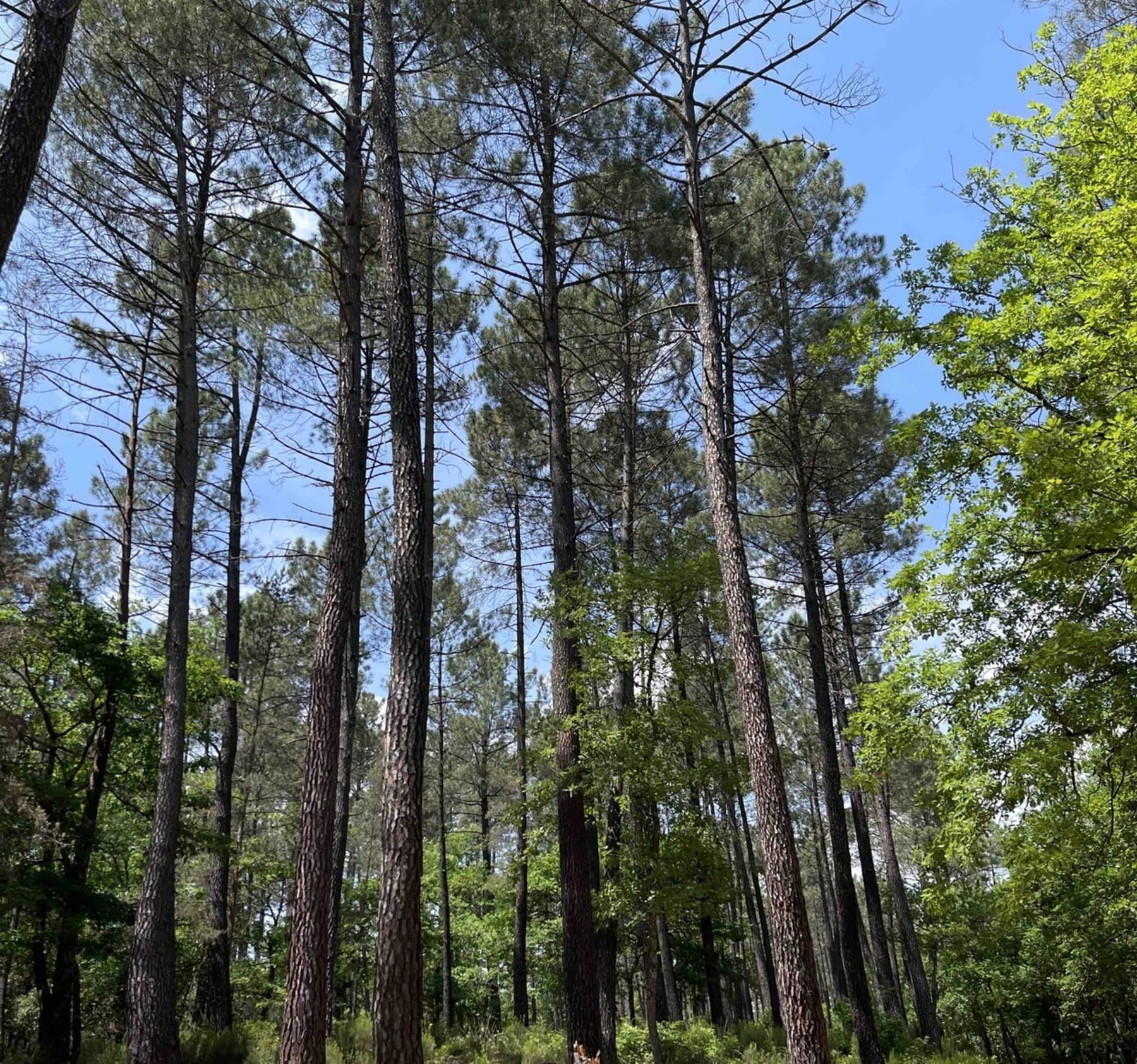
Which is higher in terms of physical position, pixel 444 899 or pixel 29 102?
pixel 29 102

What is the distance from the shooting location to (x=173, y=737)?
8.32 meters

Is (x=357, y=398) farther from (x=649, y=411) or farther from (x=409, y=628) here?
(x=649, y=411)

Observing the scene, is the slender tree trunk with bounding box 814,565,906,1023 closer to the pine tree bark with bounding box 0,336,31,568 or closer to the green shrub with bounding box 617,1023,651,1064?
the green shrub with bounding box 617,1023,651,1064

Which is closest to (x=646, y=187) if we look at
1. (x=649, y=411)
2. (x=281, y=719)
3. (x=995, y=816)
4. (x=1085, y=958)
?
(x=649, y=411)

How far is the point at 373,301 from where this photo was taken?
1130 centimetres

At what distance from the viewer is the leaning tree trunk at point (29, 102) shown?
3822 millimetres

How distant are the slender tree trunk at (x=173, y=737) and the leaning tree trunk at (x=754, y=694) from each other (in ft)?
19.6

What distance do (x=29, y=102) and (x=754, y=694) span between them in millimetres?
6224

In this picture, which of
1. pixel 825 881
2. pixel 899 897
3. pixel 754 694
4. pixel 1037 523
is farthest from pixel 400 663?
pixel 825 881

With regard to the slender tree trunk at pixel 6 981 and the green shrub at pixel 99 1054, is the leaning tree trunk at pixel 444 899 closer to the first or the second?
the green shrub at pixel 99 1054

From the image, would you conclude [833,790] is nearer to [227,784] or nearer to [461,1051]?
[461,1051]

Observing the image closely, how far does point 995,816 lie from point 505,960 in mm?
18130

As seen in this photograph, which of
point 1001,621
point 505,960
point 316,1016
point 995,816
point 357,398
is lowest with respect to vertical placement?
point 505,960

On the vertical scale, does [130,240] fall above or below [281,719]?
above
